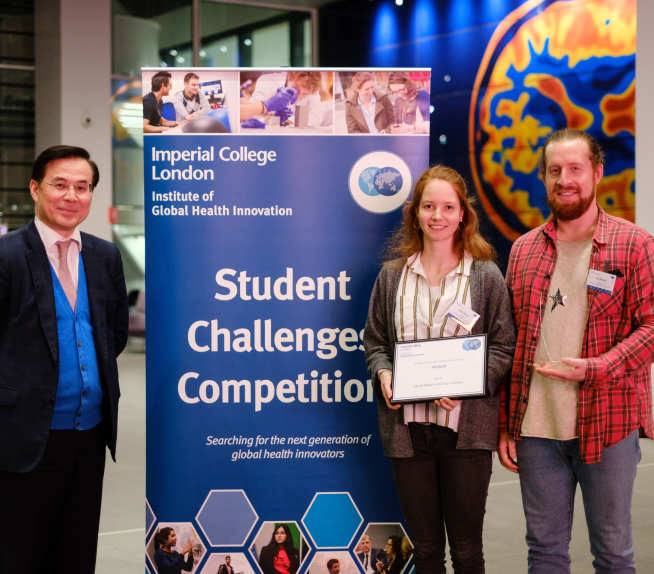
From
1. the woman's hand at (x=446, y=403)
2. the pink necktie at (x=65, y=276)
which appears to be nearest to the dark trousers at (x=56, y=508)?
the pink necktie at (x=65, y=276)

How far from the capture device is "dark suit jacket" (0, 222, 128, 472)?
2316 mm

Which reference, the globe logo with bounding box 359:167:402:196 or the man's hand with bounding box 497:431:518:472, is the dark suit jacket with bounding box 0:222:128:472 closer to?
the globe logo with bounding box 359:167:402:196

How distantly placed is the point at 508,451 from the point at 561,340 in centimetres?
36

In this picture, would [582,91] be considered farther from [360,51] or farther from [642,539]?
[642,539]

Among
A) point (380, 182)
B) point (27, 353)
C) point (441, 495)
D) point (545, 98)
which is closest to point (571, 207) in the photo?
point (380, 182)

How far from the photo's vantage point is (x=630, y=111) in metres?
8.75

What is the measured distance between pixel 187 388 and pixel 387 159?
1002 mm

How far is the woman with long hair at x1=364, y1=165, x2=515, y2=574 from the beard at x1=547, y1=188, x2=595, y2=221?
25 cm

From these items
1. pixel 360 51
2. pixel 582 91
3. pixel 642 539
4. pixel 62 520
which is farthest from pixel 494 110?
pixel 62 520

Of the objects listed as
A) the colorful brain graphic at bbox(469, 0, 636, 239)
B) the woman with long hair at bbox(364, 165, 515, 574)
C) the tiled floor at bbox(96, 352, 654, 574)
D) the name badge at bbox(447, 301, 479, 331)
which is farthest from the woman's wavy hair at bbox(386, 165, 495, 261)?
the colorful brain graphic at bbox(469, 0, 636, 239)

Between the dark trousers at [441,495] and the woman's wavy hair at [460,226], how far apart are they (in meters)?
0.52

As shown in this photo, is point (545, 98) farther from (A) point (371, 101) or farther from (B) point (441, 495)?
(B) point (441, 495)

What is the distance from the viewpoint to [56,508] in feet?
8.04

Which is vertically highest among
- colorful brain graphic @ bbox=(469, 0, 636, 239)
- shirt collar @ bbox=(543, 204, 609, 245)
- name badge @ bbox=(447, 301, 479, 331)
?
colorful brain graphic @ bbox=(469, 0, 636, 239)
